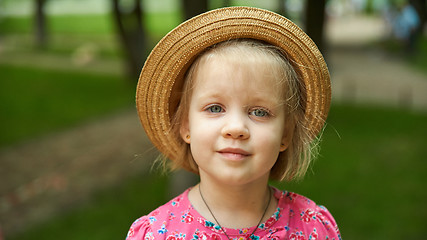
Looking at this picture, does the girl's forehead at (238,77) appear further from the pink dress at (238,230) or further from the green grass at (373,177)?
the green grass at (373,177)

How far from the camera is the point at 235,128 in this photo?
6.15 feet

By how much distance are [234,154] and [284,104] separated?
0.28 meters

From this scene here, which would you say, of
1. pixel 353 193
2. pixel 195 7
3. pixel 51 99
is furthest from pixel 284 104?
pixel 51 99

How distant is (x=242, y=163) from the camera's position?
75.6 inches

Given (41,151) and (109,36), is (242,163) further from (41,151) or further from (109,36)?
(109,36)

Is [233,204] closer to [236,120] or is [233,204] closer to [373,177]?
[236,120]

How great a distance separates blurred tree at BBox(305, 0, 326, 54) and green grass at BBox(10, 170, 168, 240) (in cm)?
297

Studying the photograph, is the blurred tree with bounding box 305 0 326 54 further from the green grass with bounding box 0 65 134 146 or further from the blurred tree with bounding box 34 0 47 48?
the blurred tree with bounding box 34 0 47 48

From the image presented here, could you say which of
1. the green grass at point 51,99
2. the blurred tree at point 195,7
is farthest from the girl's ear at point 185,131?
the green grass at point 51,99

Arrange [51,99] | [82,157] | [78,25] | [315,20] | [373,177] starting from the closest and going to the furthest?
[373,177] → [315,20] → [82,157] → [51,99] → [78,25]

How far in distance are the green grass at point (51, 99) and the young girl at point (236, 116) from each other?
7.40 m

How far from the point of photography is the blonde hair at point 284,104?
2.01 metres

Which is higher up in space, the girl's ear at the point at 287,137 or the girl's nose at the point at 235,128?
the girl's nose at the point at 235,128

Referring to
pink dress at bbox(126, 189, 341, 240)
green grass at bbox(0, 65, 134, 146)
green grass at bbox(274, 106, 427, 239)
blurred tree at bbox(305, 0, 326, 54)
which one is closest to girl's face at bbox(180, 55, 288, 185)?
pink dress at bbox(126, 189, 341, 240)
